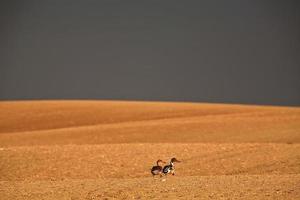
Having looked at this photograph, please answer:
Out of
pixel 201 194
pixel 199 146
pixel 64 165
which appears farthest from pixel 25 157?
pixel 201 194

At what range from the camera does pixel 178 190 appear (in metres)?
16.2

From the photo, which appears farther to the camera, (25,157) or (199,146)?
(199,146)

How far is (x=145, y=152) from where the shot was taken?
2702cm

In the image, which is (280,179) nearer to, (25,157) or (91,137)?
(25,157)

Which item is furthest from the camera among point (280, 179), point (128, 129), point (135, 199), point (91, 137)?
point (128, 129)

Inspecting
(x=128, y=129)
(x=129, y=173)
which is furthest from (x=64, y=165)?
(x=128, y=129)

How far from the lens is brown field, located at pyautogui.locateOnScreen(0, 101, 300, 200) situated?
16.8 m

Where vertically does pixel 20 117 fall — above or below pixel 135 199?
above

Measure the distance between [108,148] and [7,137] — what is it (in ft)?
39.6

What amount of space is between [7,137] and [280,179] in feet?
A: 76.0

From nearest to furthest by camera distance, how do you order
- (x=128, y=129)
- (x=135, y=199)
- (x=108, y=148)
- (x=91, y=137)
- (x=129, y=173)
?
(x=135, y=199) < (x=129, y=173) < (x=108, y=148) < (x=91, y=137) < (x=128, y=129)

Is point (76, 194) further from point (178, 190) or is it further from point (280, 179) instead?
point (280, 179)

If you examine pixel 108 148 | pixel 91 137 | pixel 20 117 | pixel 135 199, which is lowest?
pixel 135 199

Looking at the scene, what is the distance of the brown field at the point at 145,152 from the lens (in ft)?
55.0
